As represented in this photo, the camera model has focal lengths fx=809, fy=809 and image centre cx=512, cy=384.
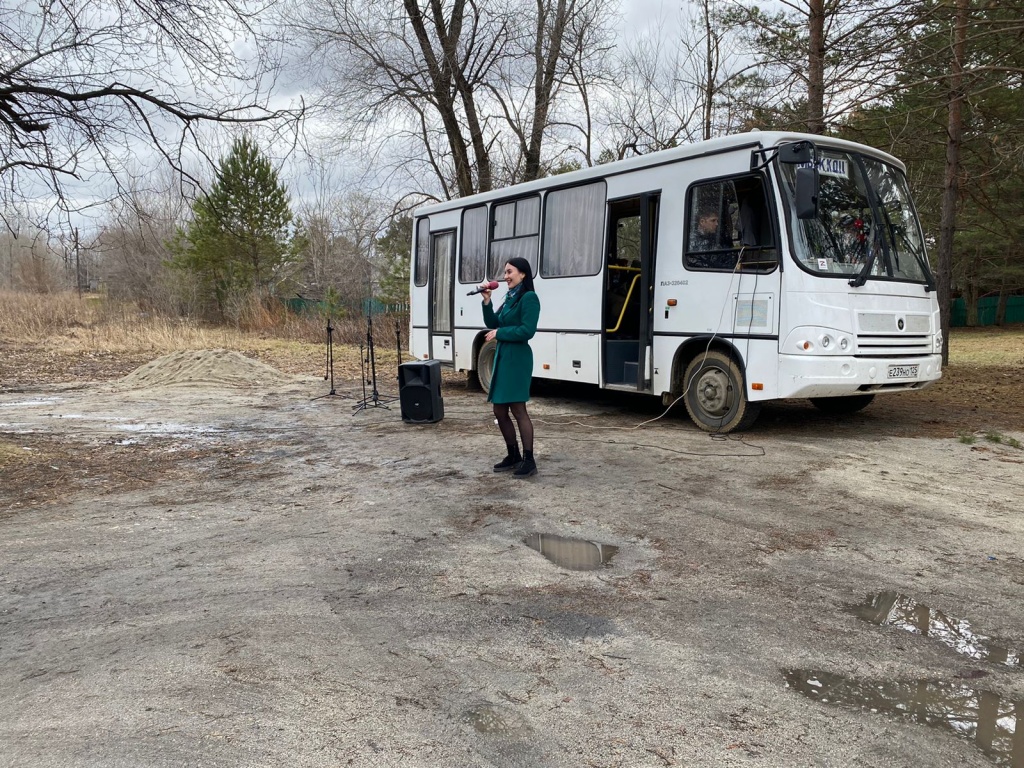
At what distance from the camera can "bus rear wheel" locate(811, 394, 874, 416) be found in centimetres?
994

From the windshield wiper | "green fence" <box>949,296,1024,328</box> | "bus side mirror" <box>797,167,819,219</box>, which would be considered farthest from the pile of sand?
"green fence" <box>949,296,1024,328</box>

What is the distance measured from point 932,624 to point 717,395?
17.1 feet

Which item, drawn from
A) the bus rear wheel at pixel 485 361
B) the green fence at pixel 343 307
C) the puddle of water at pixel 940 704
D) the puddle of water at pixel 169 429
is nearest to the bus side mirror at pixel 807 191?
the puddle of water at pixel 940 704

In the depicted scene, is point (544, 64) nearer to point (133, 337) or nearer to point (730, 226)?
point (133, 337)

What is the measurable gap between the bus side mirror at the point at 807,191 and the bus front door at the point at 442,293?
6.58 meters

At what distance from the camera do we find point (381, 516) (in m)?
5.75

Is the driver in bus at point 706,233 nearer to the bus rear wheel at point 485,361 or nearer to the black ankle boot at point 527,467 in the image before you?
the black ankle boot at point 527,467

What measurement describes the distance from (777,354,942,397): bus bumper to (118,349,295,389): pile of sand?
10203 mm

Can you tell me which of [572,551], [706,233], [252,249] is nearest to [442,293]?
[706,233]

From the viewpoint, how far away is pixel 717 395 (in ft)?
29.0

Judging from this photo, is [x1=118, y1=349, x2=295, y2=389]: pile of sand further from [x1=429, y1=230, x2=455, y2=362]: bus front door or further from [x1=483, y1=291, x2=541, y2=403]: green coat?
[x1=483, y1=291, x2=541, y2=403]: green coat

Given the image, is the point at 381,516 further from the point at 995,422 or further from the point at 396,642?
the point at 995,422

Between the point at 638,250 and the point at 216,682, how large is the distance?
26.6 ft

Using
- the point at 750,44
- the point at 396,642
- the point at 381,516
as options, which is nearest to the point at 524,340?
the point at 381,516
